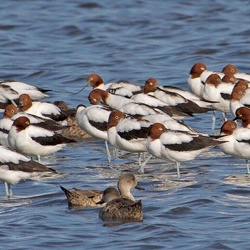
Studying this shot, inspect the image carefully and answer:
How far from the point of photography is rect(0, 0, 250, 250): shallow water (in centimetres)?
1111

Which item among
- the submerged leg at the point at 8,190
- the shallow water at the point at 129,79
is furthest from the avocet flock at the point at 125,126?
the shallow water at the point at 129,79

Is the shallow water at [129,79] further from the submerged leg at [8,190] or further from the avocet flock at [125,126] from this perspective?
the avocet flock at [125,126]

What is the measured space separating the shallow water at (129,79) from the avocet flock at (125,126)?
293mm

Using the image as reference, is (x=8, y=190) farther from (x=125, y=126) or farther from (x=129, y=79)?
(x=129, y=79)

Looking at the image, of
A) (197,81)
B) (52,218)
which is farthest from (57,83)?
(52,218)

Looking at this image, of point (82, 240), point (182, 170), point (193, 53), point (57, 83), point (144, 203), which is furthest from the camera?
point (193, 53)

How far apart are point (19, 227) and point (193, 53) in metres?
15.8

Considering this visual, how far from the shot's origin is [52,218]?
1179cm

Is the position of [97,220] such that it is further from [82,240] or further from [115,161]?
[115,161]

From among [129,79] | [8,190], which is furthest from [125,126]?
[129,79]

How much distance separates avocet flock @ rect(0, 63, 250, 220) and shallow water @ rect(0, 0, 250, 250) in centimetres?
29

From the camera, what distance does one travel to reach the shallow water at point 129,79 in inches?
437

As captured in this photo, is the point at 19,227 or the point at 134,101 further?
the point at 134,101

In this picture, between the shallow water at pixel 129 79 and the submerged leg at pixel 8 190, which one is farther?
the submerged leg at pixel 8 190
